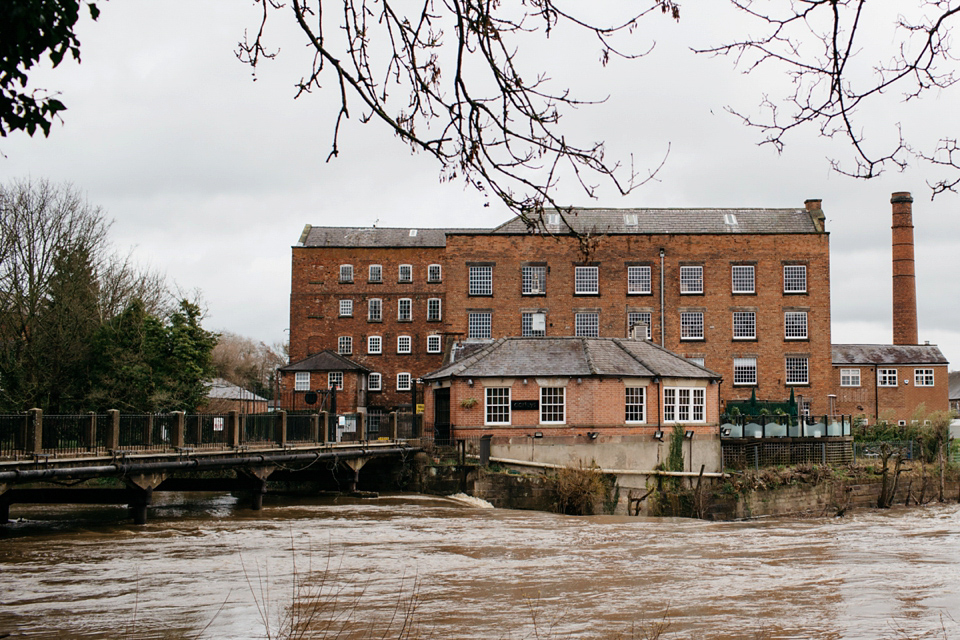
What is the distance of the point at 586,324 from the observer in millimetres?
46625

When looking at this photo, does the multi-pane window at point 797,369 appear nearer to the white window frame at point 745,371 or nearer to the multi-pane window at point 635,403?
the white window frame at point 745,371

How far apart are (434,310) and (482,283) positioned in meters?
7.71

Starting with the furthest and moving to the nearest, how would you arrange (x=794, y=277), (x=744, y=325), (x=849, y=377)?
(x=849, y=377), (x=794, y=277), (x=744, y=325)

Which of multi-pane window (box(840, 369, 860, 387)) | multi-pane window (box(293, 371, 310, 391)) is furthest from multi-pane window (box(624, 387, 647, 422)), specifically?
multi-pane window (box(840, 369, 860, 387))

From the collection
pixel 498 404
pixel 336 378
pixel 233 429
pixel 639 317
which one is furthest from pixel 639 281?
pixel 233 429

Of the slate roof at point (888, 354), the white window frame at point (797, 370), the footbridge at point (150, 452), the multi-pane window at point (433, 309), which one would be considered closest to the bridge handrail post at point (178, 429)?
the footbridge at point (150, 452)

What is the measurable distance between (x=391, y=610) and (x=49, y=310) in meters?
26.9

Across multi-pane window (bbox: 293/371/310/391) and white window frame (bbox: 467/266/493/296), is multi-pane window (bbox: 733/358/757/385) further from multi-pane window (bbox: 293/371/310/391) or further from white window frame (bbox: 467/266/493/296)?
multi-pane window (bbox: 293/371/310/391)

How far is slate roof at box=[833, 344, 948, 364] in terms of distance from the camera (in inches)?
2094

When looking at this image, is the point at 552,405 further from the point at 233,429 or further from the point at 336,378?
the point at 336,378

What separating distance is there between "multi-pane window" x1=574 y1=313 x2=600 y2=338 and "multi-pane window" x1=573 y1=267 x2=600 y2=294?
1.22 m

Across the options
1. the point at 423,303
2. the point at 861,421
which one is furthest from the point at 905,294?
the point at 423,303

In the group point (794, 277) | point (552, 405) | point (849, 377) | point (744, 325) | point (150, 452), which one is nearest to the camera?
point (150, 452)

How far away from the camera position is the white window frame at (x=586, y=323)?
4650cm
